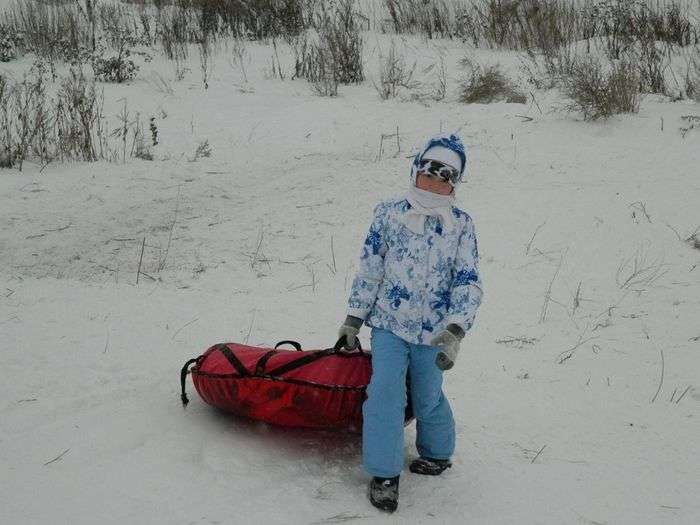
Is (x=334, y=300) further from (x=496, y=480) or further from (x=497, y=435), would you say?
(x=496, y=480)

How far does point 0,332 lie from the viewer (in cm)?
324

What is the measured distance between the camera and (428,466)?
2.47m

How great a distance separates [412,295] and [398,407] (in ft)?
1.19

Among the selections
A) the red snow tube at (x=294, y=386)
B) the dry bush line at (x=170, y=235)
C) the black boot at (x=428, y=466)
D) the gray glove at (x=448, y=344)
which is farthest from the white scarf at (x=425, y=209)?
the dry bush line at (x=170, y=235)

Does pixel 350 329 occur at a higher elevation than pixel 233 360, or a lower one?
higher

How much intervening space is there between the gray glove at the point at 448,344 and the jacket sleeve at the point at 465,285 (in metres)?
0.03

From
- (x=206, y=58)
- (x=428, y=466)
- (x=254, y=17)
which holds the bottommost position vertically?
(x=428, y=466)

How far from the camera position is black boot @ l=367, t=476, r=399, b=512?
221 centimetres

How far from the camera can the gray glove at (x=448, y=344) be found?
219 centimetres

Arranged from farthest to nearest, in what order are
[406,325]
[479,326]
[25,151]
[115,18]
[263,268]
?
1. [115,18]
2. [25,151]
3. [263,268]
4. [479,326]
5. [406,325]

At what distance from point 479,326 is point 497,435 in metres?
0.99

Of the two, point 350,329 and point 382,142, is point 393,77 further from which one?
point 350,329

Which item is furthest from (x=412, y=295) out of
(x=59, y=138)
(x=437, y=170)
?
(x=59, y=138)

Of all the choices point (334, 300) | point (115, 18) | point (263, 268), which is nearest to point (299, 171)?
point (263, 268)
